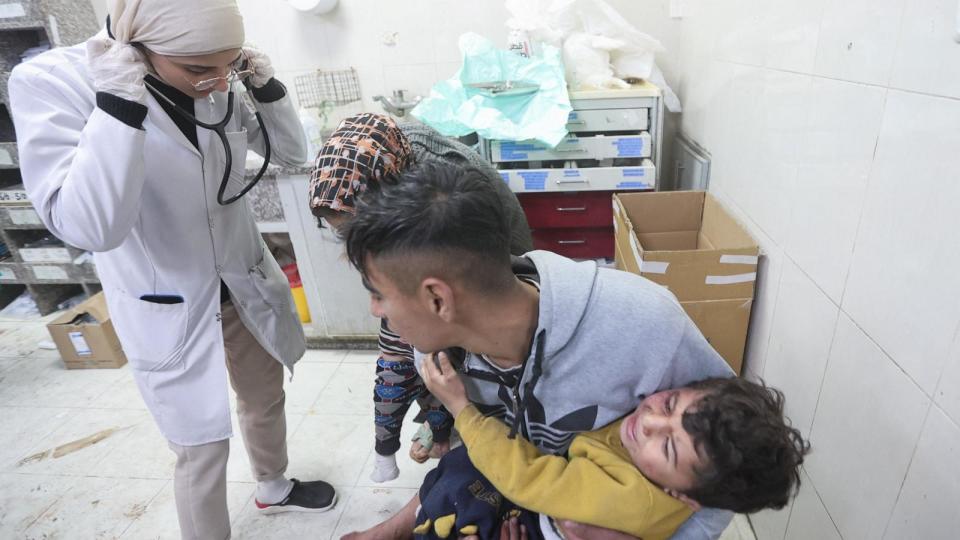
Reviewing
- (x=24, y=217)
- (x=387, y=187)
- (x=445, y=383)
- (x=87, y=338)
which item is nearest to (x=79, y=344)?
(x=87, y=338)

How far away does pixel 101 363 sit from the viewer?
264 centimetres

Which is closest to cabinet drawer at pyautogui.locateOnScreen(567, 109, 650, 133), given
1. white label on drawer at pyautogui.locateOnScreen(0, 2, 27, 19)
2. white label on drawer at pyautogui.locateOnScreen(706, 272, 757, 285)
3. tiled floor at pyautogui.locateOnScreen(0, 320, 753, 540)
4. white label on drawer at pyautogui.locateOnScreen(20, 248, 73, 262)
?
white label on drawer at pyautogui.locateOnScreen(706, 272, 757, 285)

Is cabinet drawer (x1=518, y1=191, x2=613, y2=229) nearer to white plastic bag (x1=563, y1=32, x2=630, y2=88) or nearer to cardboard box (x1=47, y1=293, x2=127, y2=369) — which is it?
white plastic bag (x1=563, y1=32, x2=630, y2=88)

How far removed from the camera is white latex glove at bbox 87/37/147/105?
963mm

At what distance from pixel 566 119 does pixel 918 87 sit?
3.95 ft

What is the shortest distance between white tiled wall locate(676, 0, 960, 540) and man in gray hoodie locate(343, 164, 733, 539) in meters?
0.32

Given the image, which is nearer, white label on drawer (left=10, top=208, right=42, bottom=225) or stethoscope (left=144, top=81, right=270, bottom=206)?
stethoscope (left=144, top=81, right=270, bottom=206)

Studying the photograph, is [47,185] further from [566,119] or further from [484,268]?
[566,119]

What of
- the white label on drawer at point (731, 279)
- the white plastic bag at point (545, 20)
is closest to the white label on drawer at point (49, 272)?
the white plastic bag at point (545, 20)

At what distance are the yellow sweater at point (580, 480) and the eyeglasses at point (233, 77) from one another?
897mm

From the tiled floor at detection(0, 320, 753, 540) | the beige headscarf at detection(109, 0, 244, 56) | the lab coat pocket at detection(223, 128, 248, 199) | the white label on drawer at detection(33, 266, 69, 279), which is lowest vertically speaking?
the tiled floor at detection(0, 320, 753, 540)

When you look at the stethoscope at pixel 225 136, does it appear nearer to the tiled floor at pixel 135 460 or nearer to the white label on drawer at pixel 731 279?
the tiled floor at pixel 135 460

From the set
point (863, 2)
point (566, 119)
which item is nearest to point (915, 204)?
point (863, 2)

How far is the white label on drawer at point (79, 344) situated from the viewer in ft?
8.43
